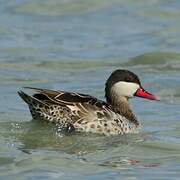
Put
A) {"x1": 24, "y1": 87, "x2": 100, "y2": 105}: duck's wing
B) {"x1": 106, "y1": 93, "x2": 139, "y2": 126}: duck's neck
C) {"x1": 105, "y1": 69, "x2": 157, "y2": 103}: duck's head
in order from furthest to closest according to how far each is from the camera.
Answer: {"x1": 106, "y1": 93, "x2": 139, "y2": 126}: duck's neck
{"x1": 105, "y1": 69, "x2": 157, "y2": 103}: duck's head
{"x1": 24, "y1": 87, "x2": 100, "y2": 105}: duck's wing

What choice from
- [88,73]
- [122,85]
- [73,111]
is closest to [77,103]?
[73,111]

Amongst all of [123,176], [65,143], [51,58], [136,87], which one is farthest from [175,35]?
[123,176]

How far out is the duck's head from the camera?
1612 centimetres

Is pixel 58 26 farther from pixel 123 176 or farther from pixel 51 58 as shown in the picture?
pixel 123 176

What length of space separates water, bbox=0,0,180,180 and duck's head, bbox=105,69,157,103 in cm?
64

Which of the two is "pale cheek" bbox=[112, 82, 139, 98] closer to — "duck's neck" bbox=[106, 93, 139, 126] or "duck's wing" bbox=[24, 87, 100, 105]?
"duck's neck" bbox=[106, 93, 139, 126]

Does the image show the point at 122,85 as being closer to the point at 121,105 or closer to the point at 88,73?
the point at 121,105

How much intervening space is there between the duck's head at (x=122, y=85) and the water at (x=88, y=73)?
2.10 ft

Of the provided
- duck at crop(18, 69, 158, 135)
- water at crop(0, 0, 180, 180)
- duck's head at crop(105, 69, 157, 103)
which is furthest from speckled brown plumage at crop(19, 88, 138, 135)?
duck's head at crop(105, 69, 157, 103)

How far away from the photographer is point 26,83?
19.9 meters

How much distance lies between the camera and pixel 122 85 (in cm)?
1617

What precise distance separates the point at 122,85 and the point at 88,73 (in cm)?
480

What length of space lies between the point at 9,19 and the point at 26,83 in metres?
7.16

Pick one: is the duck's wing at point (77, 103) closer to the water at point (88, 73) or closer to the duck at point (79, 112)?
the duck at point (79, 112)
